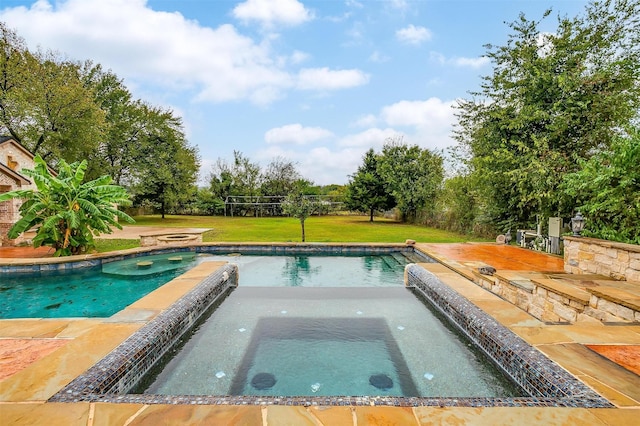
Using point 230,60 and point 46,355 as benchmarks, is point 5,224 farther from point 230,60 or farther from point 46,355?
point 46,355

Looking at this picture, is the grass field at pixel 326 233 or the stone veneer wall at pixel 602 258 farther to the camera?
the grass field at pixel 326 233

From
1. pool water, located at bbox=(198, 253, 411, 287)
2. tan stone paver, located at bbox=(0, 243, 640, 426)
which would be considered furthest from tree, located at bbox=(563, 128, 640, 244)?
pool water, located at bbox=(198, 253, 411, 287)

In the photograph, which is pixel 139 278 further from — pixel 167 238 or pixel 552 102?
pixel 552 102

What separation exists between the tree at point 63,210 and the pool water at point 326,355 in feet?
20.4

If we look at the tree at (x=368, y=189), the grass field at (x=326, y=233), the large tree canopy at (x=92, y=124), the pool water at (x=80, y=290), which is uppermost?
the large tree canopy at (x=92, y=124)

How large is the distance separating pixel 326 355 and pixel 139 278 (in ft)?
19.3

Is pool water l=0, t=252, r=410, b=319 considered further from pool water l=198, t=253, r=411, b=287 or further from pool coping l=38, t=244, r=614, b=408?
pool coping l=38, t=244, r=614, b=408

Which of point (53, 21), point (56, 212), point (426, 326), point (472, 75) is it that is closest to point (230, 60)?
point (53, 21)

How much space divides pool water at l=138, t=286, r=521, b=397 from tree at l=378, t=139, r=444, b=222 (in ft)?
52.1

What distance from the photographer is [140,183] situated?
22.2m

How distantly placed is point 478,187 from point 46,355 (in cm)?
1310

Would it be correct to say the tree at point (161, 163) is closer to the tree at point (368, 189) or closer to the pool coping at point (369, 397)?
the tree at point (368, 189)

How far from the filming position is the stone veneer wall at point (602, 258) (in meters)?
4.81

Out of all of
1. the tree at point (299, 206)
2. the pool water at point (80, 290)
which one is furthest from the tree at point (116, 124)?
the pool water at point (80, 290)
